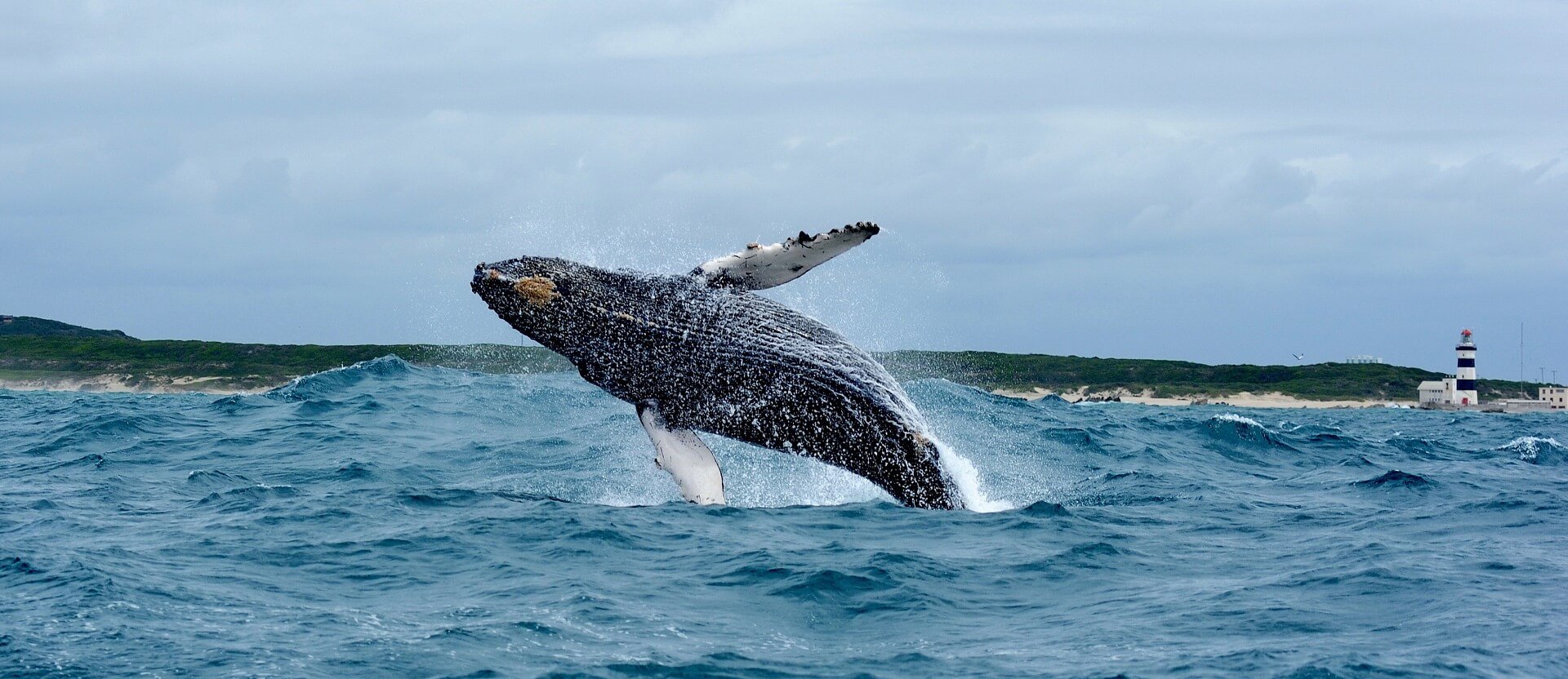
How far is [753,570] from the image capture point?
30.0 ft

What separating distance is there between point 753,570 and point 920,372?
71.7m

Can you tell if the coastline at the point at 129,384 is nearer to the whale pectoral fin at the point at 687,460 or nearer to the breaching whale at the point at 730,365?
the breaching whale at the point at 730,365

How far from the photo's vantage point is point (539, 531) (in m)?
10.6

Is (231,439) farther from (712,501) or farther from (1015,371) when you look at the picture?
(1015,371)

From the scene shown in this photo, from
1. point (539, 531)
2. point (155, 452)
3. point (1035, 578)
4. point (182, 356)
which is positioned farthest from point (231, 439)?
point (182, 356)

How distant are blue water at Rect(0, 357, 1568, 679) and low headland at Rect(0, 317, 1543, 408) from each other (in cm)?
5976

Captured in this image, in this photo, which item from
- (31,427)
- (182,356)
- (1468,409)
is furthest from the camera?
(182,356)

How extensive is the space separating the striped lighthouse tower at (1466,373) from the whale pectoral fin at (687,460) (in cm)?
7007

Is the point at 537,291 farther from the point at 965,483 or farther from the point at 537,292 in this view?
the point at 965,483

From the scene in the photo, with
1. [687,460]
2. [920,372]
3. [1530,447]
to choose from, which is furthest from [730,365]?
[920,372]

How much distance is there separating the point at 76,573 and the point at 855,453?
5.90 metres

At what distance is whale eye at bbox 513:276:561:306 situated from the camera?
1145cm

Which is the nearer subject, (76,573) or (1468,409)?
(76,573)

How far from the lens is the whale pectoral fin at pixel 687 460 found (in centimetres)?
1129
